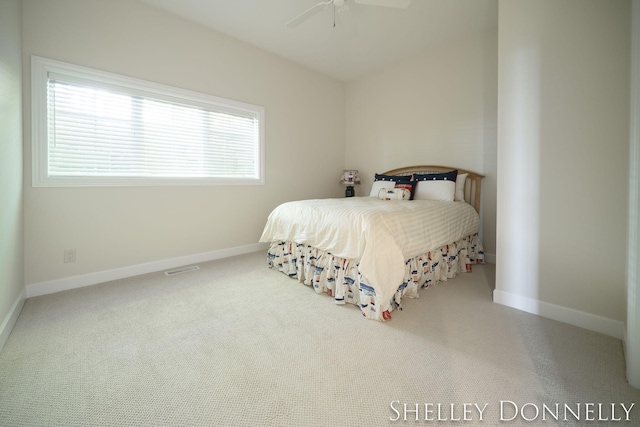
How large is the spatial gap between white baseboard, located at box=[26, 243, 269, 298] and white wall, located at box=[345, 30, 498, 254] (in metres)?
2.61

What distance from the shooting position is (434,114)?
12.0 feet

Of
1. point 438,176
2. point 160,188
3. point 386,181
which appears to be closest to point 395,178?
point 386,181

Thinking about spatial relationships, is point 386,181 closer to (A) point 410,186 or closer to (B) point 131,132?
(A) point 410,186

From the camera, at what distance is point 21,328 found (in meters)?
1.71

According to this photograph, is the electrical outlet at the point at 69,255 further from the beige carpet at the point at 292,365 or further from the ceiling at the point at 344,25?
the ceiling at the point at 344,25

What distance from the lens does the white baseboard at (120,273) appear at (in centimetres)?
227

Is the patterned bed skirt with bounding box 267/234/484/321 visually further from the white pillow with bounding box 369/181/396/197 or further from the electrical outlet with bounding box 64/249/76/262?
the electrical outlet with bounding box 64/249/76/262

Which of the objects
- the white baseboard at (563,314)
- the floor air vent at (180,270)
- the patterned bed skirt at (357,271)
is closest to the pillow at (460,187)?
the patterned bed skirt at (357,271)

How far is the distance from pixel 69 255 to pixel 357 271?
2570 mm

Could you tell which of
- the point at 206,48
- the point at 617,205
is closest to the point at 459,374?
the point at 617,205

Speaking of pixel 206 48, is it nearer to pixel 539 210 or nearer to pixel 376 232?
pixel 376 232

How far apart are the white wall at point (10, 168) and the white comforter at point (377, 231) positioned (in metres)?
1.89

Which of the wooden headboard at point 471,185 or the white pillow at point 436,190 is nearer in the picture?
the white pillow at point 436,190

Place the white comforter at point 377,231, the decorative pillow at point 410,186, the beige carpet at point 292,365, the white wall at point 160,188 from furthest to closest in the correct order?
the decorative pillow at point 410,186 → the white wall at point 160,188 → the white comforter at point 377,231 → the beige carpet at point 292,365
